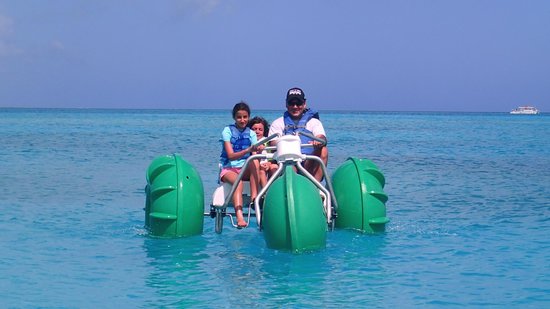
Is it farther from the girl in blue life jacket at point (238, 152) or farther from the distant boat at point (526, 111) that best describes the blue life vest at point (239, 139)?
the distant boat at point (526, 111)

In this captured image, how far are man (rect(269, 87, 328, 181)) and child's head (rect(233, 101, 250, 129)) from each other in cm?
28

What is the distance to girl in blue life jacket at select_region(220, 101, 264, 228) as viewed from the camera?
8.48 metres

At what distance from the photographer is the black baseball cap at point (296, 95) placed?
347 inches

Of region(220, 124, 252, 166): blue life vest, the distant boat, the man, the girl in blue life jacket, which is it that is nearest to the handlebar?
the man

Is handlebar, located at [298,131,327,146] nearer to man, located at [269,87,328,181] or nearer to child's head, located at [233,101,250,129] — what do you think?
man, located at [269,87,328,181]

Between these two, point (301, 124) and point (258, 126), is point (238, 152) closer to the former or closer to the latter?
point (258, 126)

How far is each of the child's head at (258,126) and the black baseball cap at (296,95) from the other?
45 centimetres

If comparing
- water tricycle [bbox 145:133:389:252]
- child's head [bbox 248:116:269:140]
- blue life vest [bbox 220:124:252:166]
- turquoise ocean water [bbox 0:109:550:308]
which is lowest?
turquoise ocean water [bbox 0:109:550:308]

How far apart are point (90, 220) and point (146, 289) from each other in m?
4.08

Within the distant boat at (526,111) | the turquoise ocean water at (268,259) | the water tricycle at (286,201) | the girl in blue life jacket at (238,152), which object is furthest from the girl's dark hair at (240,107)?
the distant boat at (526,111)

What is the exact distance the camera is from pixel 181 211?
27.9ft

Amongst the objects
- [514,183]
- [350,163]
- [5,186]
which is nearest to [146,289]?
[350,163]

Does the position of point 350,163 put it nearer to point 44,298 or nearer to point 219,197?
point 219,197

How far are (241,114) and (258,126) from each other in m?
0.42
